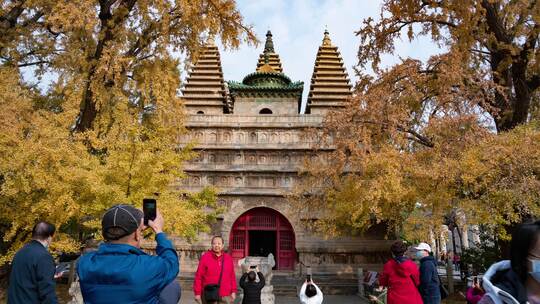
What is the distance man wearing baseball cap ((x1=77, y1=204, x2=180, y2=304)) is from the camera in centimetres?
249

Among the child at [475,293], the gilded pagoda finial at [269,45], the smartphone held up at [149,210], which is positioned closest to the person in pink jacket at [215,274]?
the smartphone held up at [149,210]

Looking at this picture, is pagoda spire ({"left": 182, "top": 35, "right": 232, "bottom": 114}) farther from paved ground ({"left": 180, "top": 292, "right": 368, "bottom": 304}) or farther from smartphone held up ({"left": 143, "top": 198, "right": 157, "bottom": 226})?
smartphone held up ({"left": 143, "top": 198, "right": 157, "bottom": 226})

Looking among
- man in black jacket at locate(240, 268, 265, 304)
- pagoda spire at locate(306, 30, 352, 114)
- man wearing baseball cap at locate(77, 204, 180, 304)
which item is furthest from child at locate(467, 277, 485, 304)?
pagoda spire at locate(306, 30, 352, 114)

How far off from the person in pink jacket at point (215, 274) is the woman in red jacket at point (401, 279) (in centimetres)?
218

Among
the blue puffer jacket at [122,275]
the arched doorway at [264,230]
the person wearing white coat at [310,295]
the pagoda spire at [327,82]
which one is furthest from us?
the pagoda spire at [327,82]

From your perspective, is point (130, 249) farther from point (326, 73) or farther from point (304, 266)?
point (326, 73)

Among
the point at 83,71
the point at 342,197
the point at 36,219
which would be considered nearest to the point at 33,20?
the point at 83,71

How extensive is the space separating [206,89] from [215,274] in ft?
76.3

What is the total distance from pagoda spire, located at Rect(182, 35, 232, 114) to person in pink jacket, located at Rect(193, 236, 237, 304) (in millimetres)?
21872

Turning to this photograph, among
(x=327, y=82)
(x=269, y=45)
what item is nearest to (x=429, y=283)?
(x=327, y=82)

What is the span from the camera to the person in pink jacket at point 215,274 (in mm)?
5820

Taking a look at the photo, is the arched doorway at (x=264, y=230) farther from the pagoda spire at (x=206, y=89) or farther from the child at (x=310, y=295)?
the child at (x=310, y=295)

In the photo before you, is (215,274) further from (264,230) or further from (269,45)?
(269,45)

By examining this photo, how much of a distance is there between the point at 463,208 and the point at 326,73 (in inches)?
771
